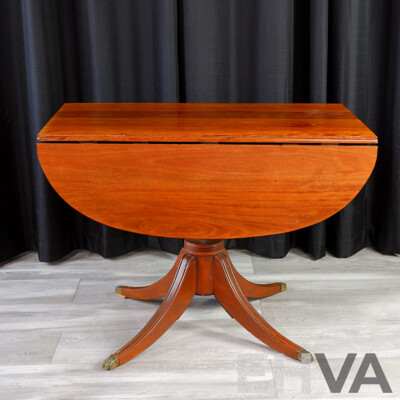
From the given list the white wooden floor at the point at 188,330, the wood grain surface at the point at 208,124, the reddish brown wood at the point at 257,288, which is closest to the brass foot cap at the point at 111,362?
the white wooden floor at the point at 188,330

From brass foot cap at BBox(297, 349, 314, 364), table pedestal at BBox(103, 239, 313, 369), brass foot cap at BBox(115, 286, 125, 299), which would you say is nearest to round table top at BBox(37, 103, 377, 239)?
table pedestal at BBox(103, 239, 313, 369)

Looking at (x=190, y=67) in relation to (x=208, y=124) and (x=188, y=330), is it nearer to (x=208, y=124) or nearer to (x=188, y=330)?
(x=208, y=124)

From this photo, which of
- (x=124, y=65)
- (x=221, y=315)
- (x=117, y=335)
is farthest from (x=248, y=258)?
(x=124, y=65)

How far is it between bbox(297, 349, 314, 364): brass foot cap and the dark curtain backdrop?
28.1 inches

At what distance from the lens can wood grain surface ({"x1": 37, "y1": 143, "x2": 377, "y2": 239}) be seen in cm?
166

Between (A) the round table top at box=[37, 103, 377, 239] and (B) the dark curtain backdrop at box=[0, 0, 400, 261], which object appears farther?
(B) the dark curtain backdrop at box=[0, 0, 400, 261]

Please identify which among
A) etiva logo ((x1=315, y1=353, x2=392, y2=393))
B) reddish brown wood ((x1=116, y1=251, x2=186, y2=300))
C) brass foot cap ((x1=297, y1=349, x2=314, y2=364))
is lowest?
etiva logo ((x1=315, y1=353, x2=392, y2=393))

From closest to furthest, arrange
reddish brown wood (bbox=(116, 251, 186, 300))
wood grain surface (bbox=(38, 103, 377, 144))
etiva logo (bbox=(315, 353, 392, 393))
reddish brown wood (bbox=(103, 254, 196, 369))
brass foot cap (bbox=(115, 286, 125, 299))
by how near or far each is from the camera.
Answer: wood grain surface (bbox=(38, 103, 377, 144))
etiva logo (bbox=(315, 353, 392, 393))
reddish brown wood (bbox=(103, 254, 196, 369))
reddish brown wood (bbox=(116, 251, 186, 300))
brass foot cap (bbox=(115, 286, 125, 299))

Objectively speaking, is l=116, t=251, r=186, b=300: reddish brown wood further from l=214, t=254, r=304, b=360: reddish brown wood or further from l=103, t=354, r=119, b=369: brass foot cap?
l=103, t=354, r=119, b=369: brass foot cap

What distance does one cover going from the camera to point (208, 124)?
1.77 metres

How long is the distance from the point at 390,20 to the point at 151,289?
1.39m

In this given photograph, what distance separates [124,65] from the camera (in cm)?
242

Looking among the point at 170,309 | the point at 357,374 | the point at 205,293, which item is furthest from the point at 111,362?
the point at 357,374

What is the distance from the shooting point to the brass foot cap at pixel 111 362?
1.84 m
